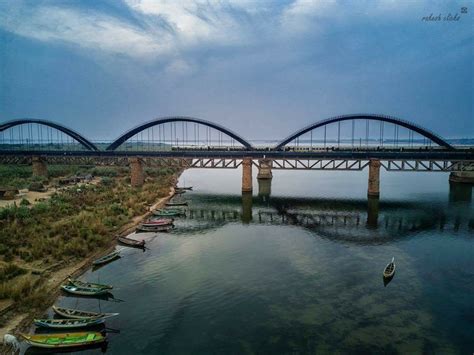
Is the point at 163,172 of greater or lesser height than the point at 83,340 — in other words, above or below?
above

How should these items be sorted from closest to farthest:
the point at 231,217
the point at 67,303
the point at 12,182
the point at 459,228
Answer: the point at 67,303 → the point at 459,228 → the point at 231,217 → the point at 12,182

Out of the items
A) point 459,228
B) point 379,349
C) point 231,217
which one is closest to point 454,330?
point 379,349

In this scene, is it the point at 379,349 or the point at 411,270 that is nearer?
the point at 379,349

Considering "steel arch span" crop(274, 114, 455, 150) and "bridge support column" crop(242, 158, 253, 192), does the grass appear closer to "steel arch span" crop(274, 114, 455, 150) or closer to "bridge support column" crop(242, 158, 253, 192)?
"bridge support column" crop(242, 158, 253, 192)

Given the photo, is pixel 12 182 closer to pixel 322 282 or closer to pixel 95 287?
pixel 95 287

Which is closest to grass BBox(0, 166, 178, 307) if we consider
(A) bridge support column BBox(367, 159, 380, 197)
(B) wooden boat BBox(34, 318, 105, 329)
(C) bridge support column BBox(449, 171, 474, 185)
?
(B) wooden boat BBox(34, 318, 105, 329)

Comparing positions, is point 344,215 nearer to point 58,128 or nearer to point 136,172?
point 136,172

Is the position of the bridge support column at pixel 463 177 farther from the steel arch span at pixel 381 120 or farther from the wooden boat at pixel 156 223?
the wooden boat at pixel 156 223
